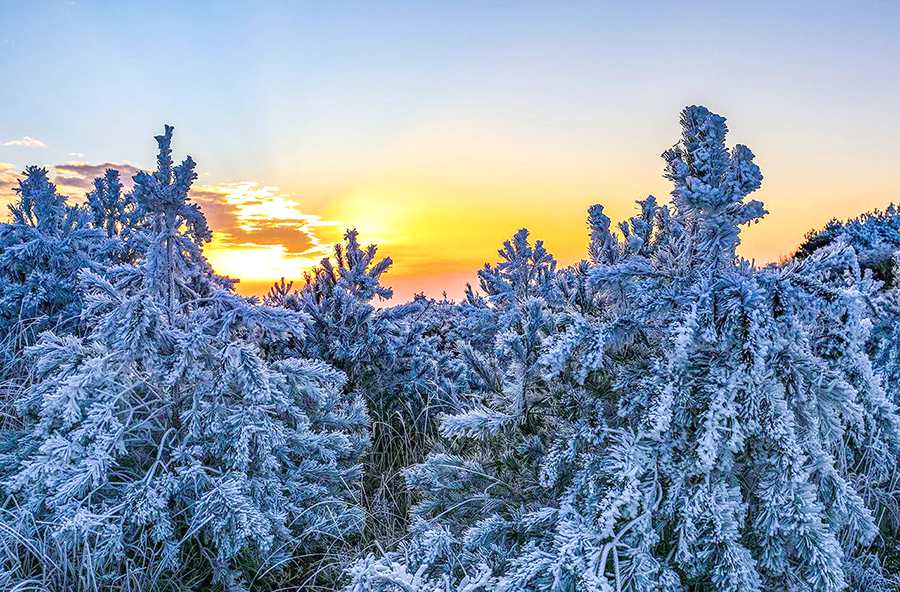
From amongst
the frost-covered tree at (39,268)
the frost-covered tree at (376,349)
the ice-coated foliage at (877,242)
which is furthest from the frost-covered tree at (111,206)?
the ice-coated foliage at (877,242)

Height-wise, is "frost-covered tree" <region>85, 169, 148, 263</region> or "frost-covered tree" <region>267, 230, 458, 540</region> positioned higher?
"frost-covered tree" <region>85, 169, 148, 263</region>

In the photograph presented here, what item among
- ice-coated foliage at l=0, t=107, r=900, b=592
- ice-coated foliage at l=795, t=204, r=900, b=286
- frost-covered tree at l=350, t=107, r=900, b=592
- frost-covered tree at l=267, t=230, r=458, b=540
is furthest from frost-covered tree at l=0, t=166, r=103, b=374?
ice-coated foliage at l=795, t=204, r=900, b=286

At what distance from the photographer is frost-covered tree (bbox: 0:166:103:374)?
5512 millimetres

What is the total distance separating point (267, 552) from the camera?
3.06 m

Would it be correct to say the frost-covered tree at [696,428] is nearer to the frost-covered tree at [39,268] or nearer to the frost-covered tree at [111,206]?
the frost-covered tree at [39,268]

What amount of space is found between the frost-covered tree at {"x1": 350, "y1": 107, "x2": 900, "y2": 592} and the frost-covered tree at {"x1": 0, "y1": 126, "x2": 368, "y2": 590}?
42.3 inches

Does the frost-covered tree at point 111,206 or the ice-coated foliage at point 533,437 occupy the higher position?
the frost-covered tree at point 111,206

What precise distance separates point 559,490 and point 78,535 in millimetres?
2227

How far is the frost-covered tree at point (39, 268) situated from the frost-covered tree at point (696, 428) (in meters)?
4.69

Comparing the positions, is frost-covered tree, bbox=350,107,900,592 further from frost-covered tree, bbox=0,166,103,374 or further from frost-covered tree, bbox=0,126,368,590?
frost-covered tree, bbox=0,166,103,374

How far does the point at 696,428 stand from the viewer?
2.19m

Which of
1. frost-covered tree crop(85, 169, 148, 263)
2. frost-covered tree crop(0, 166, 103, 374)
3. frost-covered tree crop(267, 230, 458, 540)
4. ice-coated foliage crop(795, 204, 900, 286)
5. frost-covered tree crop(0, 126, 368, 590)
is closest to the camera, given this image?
frost-covered tree crop(0, 126, 368, 590)

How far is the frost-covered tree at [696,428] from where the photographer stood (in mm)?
2041

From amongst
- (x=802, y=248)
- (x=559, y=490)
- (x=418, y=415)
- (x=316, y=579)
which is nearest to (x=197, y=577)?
(x=316, y=579)
